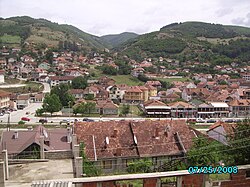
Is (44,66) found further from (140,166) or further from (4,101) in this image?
(140,166)

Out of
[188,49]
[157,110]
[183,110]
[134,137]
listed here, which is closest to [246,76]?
[188,49]

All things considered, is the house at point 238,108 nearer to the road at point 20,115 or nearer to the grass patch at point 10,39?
the road at point 20,115

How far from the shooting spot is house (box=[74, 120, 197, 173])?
16.3m

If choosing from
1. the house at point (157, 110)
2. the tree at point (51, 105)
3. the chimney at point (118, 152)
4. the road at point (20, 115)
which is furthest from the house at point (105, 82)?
the chimney at point (118, 152)

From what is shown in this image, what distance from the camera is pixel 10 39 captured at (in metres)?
123

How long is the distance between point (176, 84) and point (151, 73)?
66.7 feet

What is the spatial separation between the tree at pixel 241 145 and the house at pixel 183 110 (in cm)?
3553

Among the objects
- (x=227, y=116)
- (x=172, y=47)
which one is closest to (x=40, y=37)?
(x=172, y=47)

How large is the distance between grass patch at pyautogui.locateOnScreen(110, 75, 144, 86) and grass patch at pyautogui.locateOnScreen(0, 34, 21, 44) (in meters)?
59.3

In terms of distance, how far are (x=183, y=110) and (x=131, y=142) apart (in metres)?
31.9

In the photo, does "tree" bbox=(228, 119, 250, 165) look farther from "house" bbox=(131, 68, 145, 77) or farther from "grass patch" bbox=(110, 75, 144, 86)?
"house" bbox=(131, 68, 145, 77)

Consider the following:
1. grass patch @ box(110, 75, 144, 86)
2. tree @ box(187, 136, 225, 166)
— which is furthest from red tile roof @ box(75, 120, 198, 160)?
grass patch @ box(110, 75, 144, 86)

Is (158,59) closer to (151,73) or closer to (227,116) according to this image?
(151,73)

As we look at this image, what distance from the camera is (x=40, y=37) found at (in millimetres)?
130125
